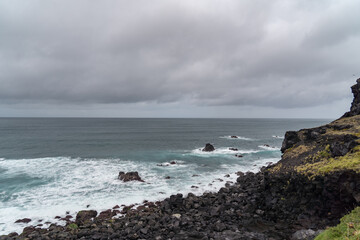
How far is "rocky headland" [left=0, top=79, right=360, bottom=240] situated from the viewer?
53.9 ft

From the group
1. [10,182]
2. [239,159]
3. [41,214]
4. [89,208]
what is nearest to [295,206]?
[89,208]

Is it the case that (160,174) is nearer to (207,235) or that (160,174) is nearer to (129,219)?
(129,219)

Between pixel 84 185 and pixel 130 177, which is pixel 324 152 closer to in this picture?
pixel 130 177

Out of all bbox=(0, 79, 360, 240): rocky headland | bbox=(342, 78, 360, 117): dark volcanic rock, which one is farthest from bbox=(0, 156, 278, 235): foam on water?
bbox=(342, 78, 360, 117): dark volcanic rock

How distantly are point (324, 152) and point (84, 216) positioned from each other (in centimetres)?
2928

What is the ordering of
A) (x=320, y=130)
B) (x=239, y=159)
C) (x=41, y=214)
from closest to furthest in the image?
1. (x=41, y=214)
2. (x=320, y=130)
3. (x=239, y=159)

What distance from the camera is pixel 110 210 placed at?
24875 millimetres

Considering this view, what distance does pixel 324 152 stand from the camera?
22094 mm

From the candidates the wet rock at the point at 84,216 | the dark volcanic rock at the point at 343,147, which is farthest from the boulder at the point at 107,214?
the dark volcanic rock at the point at 343,147

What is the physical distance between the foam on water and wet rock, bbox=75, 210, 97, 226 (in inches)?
66.2

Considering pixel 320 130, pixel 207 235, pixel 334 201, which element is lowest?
pixel 207 235

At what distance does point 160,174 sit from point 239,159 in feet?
81.9

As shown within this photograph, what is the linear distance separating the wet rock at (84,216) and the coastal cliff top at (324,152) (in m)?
22.9

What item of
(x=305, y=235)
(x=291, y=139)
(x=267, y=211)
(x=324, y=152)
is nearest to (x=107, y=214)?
(x=267, y=211)
